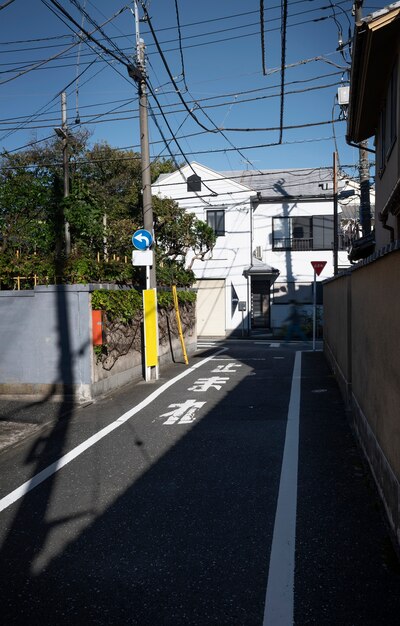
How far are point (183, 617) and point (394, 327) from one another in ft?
7.82

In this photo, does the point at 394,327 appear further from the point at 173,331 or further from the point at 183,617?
the point at 173,331

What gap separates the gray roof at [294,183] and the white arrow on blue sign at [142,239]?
16.8 m

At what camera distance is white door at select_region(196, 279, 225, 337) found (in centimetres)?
2777

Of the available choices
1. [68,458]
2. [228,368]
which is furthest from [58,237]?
[68,458]

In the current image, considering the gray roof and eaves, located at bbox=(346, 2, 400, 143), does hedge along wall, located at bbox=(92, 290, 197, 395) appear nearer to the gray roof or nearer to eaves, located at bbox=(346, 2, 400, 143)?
eaves, located at bbox=(346, 2, 400, 143)

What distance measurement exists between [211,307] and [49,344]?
19288 mm

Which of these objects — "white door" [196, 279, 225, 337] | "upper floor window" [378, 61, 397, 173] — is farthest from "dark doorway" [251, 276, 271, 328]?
"upper floor window" [378, 61, 397, 173]

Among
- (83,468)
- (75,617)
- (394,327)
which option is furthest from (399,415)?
(83,468)

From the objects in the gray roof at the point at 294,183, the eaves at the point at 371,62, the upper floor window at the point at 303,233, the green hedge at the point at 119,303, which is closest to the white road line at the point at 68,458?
the green hedge at the point at 119,303

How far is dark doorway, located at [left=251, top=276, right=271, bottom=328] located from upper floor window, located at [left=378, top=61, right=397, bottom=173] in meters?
16.9

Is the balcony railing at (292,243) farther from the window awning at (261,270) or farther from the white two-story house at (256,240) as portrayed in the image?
the window awning at (261,270)

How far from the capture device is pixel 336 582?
3.17 m

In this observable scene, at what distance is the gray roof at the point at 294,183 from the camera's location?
88.8ft

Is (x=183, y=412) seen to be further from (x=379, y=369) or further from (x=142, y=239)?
(x=142, y=239)
